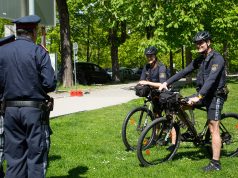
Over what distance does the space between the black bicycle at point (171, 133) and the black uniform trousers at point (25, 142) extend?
216 centimetres

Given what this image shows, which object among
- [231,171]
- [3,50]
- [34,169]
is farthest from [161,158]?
[3,50]

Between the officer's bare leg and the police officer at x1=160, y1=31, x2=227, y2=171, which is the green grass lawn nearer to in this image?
the officer's bare leg

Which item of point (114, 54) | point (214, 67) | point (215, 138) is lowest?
point (215, 138)

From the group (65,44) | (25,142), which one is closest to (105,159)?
(25,142)

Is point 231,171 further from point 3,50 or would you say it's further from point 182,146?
point 3,50

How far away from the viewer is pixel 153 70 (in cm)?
790

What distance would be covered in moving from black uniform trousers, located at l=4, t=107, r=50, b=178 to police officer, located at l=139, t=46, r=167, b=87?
3355 mm

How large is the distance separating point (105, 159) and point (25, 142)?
8.91ft

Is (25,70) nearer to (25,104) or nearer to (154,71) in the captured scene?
(25,104)

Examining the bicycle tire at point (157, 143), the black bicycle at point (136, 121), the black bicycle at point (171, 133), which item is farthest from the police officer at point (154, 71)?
the bicycle tire at point (157, 143)

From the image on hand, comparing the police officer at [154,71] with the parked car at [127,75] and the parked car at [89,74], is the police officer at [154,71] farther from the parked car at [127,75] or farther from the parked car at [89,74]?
the parked car at [127,75]

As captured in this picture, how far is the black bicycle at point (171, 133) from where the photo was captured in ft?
21.5

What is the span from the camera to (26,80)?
4.48 metres

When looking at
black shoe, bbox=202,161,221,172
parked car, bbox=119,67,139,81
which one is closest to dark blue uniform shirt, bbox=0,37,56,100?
black shoe, bbox=202,161,221,172
